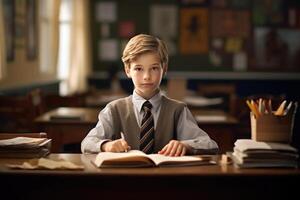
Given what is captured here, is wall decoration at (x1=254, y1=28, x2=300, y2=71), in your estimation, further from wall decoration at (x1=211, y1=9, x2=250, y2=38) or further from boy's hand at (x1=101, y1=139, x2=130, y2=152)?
boy's hand at (x1=101, y1=139, x2=130, y2=152)

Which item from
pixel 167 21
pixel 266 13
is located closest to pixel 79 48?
pixel 167 21

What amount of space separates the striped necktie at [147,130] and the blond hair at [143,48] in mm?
172

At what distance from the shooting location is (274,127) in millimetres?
2086

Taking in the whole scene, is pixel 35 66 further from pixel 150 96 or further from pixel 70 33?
pixel 150 96

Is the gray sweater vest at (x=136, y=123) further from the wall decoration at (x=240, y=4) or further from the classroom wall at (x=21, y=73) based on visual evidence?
the wall decoration at (x=240, y=4)

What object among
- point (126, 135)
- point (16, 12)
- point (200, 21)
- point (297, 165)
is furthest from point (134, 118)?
point (200, 21)

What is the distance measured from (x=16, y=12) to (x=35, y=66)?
1.21m

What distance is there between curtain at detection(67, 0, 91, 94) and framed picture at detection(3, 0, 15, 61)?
2.60m

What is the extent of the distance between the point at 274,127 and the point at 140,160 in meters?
0.47

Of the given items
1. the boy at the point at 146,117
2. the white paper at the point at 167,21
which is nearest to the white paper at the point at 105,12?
the white paper at the point at 167,21

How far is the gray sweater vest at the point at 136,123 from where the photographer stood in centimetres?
231

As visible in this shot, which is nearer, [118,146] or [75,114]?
[118,146]

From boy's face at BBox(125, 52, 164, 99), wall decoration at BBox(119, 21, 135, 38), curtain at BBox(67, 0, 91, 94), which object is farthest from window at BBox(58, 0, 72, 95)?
boy's face at BBox(125, 52, 164, 99)
